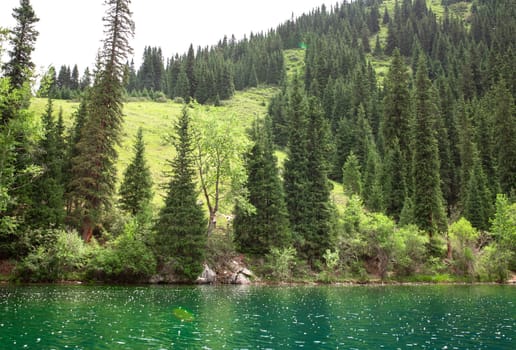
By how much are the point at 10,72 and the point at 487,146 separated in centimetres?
9074

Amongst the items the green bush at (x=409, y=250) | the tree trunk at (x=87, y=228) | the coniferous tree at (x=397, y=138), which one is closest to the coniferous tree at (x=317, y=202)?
the green bush at (x=409, y=250)

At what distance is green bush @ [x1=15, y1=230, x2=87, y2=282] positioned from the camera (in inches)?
1601

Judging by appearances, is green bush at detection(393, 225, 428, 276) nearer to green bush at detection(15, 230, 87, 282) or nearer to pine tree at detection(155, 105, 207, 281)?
pine tree at detection(155, 105, 207, 281)

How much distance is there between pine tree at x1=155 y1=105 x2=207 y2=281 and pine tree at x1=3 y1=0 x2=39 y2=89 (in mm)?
19635

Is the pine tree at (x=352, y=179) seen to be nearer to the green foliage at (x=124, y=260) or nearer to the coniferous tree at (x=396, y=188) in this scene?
the coniferous tree at (x=396, y=188)

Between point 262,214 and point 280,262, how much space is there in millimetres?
7460

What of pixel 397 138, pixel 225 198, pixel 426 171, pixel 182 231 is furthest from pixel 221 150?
pixel 397 138

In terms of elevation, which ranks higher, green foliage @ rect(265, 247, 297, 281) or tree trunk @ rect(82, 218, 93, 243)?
tree trunk @ rect(82, 218, 93, 243)

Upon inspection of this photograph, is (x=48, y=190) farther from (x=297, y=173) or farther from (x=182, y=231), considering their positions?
(x=297, y=173)

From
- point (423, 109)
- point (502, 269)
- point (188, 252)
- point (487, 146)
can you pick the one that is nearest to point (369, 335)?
point (188, 252)

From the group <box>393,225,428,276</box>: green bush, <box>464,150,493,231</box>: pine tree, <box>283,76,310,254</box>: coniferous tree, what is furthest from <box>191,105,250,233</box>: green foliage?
<box>464,150,493,231</box>: pine tree

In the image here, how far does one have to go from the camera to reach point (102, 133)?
161 ft

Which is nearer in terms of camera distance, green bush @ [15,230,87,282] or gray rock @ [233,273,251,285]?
green bush @ [15,230,87,282]

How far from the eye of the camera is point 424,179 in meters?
66.8
